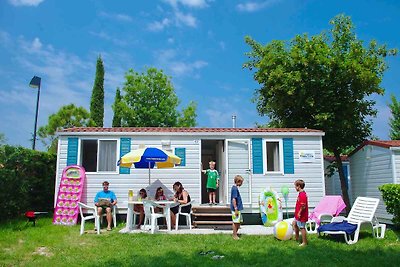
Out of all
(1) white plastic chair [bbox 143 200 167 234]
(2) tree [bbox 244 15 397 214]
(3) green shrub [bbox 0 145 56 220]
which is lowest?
(1) white plastic chair [bbox 143 200 167 234]

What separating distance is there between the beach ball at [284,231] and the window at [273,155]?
336cm

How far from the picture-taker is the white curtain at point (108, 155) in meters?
11.4

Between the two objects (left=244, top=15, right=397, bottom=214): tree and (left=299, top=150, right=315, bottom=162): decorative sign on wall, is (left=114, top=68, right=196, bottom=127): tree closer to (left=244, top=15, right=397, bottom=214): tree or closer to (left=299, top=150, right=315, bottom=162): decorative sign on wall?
(left=244, top=15, right=397, bottom=214): tree

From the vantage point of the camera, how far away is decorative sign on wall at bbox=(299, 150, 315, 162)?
11680mm

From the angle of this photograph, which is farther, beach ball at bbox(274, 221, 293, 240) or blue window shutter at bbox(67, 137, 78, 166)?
blue window shutter at bbox(67, 137, 78, 166)

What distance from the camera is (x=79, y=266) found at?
6062mm

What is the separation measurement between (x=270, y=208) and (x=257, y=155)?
5.38 feet

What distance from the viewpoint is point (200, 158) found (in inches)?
454

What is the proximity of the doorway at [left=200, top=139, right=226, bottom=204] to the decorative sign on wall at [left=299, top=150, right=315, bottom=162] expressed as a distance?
7.88 ft

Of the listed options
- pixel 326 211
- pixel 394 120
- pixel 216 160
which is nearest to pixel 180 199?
pixel 326 211

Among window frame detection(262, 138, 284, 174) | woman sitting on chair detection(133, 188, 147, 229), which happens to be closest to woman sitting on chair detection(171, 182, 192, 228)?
woman sitting on chair detection(133, 188, 147, 229)

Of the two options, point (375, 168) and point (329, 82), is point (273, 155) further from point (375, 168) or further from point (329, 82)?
point (329, 82)

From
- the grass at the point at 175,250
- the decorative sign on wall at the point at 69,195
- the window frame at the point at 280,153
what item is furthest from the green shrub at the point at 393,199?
the decorative sign on wall at the point at 69,195

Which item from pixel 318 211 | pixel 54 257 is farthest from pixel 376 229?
pixel 54 257
